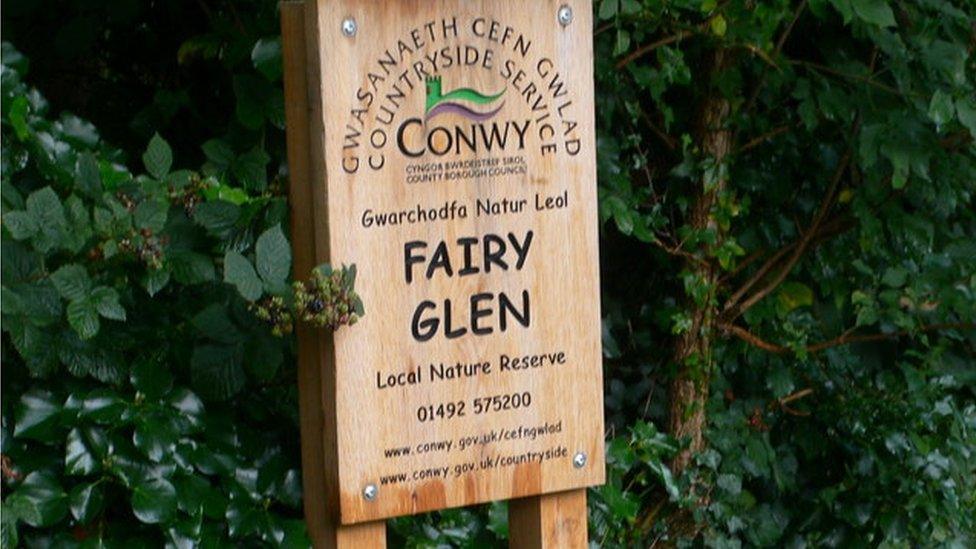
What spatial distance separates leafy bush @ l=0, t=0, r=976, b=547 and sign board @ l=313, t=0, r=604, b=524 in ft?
0.55

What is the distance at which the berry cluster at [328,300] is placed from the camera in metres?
2.90

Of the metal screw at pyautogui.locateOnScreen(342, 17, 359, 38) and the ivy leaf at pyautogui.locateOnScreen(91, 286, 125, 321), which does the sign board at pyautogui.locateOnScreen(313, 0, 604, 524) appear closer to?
the metal screw at pyautogui.locateOnScreen(342, 17, 359, 38)

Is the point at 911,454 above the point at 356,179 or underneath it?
underneath

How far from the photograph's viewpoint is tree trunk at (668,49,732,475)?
4.55 metres

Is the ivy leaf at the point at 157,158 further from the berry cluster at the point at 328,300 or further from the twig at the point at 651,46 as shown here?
the twig at the point at 651,46

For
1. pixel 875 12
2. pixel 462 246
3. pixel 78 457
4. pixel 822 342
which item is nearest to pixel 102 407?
pixel 78 457

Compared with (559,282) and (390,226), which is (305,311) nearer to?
(390,226)

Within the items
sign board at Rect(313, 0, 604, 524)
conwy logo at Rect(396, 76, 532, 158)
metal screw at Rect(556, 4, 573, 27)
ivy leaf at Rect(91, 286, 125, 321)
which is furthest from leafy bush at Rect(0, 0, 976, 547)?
metal screw at Rect(556, 4, 573, 27)

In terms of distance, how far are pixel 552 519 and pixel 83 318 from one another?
92cm

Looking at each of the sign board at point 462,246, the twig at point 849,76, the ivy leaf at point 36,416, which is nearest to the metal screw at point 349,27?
the sign board at point 462,246

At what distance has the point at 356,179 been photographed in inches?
117

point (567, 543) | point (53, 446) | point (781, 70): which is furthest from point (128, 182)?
point (781, 70)

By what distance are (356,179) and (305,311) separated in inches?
9.2

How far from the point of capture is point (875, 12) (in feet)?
12.6
